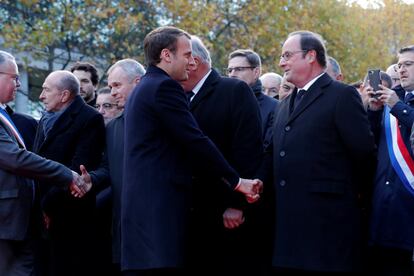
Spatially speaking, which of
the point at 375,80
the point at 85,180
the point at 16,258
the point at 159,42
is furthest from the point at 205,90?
the point at 16,258

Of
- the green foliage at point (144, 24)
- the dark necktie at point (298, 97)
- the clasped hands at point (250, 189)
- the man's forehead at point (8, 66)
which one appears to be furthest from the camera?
the green foliage at point (144, 24)

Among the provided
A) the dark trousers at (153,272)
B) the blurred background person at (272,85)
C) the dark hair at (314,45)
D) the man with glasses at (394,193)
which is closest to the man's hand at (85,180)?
the dark trousers at (153,272)

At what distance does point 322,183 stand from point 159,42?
1.64 m

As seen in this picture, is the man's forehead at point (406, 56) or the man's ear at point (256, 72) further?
the man's ear at point (256, 72)

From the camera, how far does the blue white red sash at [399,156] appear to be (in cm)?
650

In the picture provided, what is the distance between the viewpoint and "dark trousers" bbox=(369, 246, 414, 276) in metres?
6.59

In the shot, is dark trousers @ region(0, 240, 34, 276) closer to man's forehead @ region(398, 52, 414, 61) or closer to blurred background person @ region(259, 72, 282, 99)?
blurred background person @ region(259, 72, 282, 99)

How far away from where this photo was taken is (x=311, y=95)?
21.4 feet

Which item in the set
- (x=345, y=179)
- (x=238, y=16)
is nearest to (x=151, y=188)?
(x=345, y=179)

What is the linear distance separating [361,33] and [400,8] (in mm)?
7132

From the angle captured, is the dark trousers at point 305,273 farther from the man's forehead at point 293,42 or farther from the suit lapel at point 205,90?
the man's forehead at point 293,42

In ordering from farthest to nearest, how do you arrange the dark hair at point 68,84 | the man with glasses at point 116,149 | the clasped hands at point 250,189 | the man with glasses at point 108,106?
the man with glasses at point 108,106 < the dark hair at point 68,84 < the man with glasses at point 116,149 < the clasped hands at point 250,189

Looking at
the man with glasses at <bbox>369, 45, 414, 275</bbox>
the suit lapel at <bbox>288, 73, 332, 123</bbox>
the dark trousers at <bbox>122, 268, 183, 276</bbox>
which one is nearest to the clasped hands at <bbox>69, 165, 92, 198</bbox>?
the dark trousers at <bbox>122, 268, 183, 276</bbox>

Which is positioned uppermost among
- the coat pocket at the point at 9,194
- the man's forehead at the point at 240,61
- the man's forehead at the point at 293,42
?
the man's forehead at the point at 293,42
